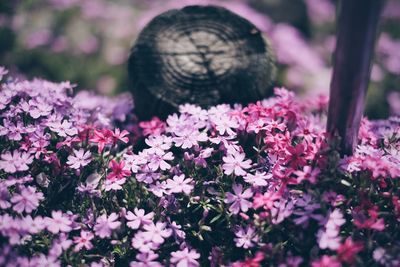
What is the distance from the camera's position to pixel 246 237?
6.27 ft

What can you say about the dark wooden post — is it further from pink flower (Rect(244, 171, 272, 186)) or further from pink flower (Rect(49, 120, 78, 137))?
pink flower (Rect(49, 120, 78, 137))

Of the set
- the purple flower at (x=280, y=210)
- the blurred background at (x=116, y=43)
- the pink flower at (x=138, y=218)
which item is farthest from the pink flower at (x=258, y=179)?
the blurred background at (x=116, y=43)

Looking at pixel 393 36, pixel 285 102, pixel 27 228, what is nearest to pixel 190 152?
pixel 285 102

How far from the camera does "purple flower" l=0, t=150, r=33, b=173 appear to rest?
1977mm

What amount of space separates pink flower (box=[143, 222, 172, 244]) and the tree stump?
3.18ft

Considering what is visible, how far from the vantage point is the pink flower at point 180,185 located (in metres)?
1.98

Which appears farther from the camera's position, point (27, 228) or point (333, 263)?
point (27, 228)

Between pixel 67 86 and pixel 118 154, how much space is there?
595 millimetres

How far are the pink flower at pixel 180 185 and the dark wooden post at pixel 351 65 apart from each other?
0.76 meters

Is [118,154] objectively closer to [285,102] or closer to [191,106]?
[191,106]

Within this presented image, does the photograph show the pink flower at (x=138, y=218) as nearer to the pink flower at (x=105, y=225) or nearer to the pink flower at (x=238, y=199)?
the pink flower at (x=105, y=225)

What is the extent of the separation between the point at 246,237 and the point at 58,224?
900 mm

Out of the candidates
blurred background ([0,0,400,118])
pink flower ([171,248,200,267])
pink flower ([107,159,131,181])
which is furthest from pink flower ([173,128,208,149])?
blurred background ([0,0,400,118])

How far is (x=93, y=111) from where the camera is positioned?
2.66 meters
